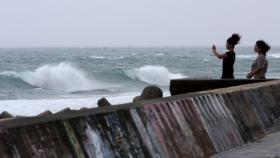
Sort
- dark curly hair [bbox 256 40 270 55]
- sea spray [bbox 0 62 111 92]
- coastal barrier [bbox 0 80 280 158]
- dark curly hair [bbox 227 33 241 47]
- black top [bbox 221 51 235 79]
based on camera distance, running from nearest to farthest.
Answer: coastal barrier [bbox 0 80 280 158]
dark curly hair [bbox 227 33 241 47]
black top [bbox 221 51 235 79]
dark curly hair [bbox 256 40 270 55]
sea spray [bbox 0 62 111 92]

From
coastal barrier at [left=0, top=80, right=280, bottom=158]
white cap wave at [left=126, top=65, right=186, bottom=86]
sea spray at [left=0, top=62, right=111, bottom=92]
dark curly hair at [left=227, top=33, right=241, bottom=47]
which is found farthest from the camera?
white cap wave at [left=126, top=65, right=186, bottom=86]

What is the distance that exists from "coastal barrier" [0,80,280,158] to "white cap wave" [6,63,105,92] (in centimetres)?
2944

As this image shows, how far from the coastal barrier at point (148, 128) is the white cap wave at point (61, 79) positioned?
29443mm

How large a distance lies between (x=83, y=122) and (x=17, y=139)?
0.63 metres

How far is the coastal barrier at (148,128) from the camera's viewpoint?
12.6 feet

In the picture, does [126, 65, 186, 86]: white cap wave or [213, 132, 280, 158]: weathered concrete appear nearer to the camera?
[213, 132, 280, 158]: weathered concrete

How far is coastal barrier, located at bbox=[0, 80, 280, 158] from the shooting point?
3844mm

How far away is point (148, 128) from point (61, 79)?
34.1 m

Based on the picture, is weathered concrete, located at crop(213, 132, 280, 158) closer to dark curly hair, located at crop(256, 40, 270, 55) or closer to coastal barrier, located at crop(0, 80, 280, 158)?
coastal barrier, located at crop(0, 80, 280, 158)

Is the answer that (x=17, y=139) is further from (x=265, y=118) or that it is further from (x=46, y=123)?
(x=265, y=118)

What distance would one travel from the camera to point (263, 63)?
9.04 metres

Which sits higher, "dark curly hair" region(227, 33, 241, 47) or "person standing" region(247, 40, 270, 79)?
"dark curly hair" region(227, 33, 241, 47)

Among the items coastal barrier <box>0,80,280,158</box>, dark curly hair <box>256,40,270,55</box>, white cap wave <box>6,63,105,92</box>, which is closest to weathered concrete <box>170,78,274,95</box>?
dark curly hair <box>256,40,270,55</box>

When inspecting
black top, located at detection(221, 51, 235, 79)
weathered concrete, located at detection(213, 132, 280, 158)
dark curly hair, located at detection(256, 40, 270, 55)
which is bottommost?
weathered concrete, located at detection(213, 132, 280, 158)
